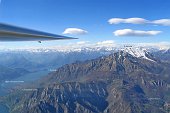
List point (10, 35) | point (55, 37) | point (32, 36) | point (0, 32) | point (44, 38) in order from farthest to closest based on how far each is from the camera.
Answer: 1. point (55, 37)
2. point (44, 38)
3. point (32, 36)
4. point (10, 35)
5. point (0, 32)

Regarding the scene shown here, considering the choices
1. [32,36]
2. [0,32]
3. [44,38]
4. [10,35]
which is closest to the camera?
→ [0,32]

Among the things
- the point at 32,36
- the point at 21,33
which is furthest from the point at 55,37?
the point at 21,33

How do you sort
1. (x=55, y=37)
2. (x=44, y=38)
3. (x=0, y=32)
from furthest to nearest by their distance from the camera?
1. (x=55, y=37)
2. (x=44, y=38)
3. (x=0, y=32)

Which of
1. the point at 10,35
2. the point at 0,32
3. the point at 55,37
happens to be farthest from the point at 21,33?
the point at 55,37

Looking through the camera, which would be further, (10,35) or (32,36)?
(32,36)

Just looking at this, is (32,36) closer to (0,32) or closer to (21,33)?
(21,33)

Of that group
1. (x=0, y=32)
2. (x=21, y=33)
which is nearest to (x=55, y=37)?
(x=21, y=33)

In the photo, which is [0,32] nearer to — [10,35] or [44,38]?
[10,35]

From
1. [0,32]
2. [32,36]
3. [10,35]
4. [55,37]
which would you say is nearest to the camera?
[0,32]

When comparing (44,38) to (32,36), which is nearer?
(32,36)
